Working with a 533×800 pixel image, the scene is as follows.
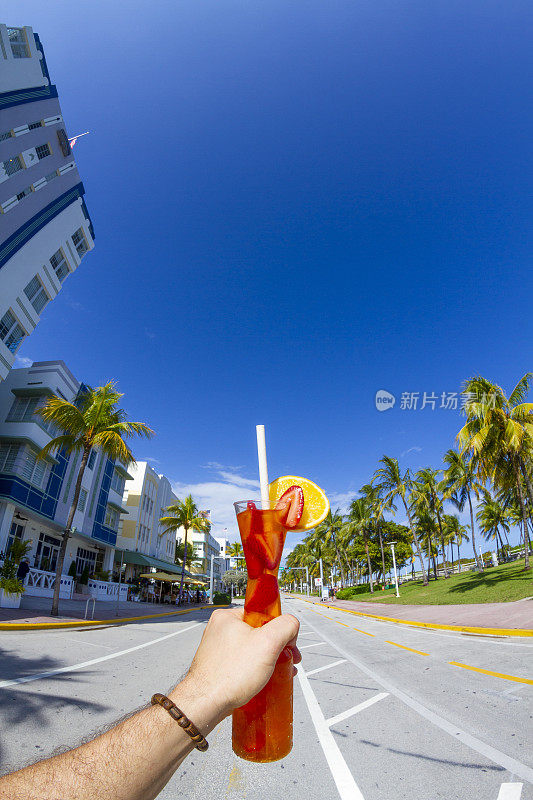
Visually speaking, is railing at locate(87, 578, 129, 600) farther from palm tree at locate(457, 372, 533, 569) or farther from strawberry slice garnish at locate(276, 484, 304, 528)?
strawberry slice garnish at locate(276, 484, 304, 528)

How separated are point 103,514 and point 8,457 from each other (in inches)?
428

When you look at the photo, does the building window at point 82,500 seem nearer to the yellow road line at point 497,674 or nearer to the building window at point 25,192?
the building window at point 25,192

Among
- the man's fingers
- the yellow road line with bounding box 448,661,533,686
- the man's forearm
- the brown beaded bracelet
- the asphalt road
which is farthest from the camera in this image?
the yellow road line with bounding box 448,661,533,686

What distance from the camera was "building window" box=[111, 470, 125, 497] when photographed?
31.9 meters

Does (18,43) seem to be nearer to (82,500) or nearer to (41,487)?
(41,487)

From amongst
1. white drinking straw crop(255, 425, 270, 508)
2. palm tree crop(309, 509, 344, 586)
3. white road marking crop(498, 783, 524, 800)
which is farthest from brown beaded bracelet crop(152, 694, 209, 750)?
palm tree crop(309, 509, 344, 586)

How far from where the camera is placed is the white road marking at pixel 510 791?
248 cm

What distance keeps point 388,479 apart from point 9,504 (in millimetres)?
33258

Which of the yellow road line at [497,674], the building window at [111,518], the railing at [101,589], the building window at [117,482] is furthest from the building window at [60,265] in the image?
the yellow road line at [497,674]

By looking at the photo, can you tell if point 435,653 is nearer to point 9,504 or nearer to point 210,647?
point 210,647

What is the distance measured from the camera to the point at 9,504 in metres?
18.3

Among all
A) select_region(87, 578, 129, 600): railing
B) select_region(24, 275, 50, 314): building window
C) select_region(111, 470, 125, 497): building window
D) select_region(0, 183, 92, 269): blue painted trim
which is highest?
select_region(0, 183, 92, 269): blue painted trim

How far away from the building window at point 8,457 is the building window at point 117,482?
11.9 m

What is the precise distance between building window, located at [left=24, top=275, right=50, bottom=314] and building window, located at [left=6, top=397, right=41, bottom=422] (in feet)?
17.6
